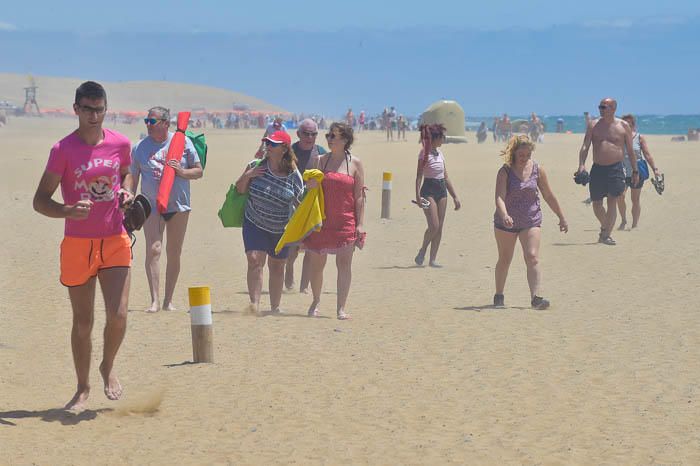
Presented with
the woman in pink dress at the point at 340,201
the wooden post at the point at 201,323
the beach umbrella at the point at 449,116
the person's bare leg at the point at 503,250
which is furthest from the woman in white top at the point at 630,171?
the beach umbrella at the point at 449,116

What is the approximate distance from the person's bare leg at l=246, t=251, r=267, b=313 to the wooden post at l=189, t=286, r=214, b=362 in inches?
71.8

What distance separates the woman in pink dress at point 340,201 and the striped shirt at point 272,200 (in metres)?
0.28

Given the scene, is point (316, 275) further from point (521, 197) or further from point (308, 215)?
point (521, 197)

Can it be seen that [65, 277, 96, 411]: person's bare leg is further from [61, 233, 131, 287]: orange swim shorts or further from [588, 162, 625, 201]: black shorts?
[588, 162, 625, 201]: black shorts

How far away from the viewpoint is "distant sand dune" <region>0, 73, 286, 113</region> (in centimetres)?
16250

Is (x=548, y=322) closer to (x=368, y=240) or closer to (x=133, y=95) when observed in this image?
(x=368, y=240)

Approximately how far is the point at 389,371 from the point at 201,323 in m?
1.31

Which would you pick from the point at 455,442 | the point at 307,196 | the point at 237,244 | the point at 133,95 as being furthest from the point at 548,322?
the point at 133,95

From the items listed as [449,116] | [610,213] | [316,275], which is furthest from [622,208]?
[449,116]

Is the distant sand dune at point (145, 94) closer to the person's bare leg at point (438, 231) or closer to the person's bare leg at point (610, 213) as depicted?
the person's bare leg at point (610, 213)

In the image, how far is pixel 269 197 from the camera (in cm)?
1068

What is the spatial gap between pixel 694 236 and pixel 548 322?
826 cm

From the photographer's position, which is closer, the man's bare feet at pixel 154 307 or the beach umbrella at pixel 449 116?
the man's bare feet at pixel 154 307

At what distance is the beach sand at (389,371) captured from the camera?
263 inches
